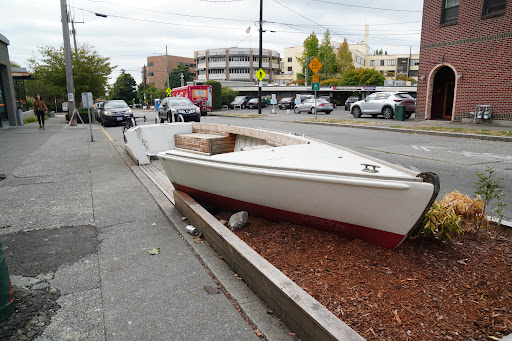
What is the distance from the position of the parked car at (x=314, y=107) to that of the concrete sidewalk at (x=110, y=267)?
2732 cm

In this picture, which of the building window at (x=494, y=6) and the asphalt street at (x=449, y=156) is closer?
the asphalt street at (x=449, y=156)

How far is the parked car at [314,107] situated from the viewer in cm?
3250

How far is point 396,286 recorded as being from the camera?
2.78 meters

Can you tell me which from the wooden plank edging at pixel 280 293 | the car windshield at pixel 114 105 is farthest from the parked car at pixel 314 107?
the wooden plank edging at pixel 280 293

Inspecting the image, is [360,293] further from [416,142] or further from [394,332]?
[416,142]

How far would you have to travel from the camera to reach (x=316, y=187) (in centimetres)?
319

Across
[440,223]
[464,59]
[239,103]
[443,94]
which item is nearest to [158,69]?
[239,103]

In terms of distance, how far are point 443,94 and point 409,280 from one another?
20.8 m

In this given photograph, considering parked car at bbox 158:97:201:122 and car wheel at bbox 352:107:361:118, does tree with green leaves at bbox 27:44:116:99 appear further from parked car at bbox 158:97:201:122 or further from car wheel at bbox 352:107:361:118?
car wheel at bbox 352:107:361:118

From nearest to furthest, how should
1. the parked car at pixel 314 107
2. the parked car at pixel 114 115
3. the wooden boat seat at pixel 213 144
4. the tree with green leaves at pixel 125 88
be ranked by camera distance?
the wooden boat seat at pixel 213 144
the parked car at pixel 114 115
the parked car at pixel 314 107
the tree with green leaves at pixel 125 88

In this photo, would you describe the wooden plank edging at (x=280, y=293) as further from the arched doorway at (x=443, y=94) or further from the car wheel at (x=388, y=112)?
the car wheel at (x=388, y=112)

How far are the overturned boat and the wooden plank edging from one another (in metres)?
0.54

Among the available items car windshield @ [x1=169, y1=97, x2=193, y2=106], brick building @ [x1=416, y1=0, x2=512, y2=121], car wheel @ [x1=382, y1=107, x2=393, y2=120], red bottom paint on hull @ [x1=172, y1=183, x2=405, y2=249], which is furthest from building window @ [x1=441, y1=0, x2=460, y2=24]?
red bottom paint on hull @ [x1=172, y1=183, x2=405, y2=249]

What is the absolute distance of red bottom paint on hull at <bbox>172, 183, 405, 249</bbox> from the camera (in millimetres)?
3137
